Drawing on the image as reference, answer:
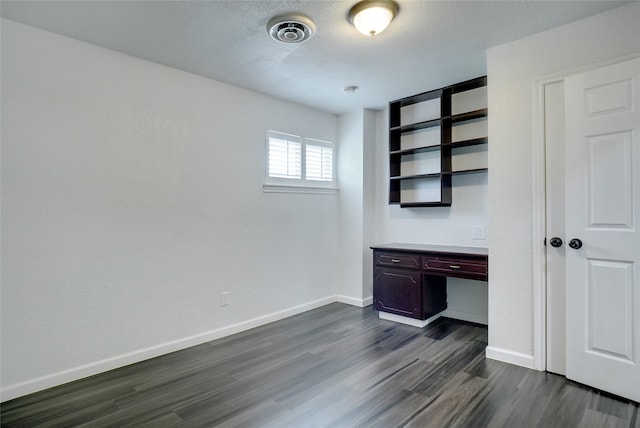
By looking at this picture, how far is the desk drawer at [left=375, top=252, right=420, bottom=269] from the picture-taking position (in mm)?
3543

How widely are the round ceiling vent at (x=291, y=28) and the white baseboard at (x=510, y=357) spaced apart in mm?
2901

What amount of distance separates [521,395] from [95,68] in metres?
3.93

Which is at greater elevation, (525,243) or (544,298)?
(525,243)

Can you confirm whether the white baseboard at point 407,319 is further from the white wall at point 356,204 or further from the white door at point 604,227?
the white door at point 604,227

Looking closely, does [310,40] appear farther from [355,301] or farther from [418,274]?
[355,301]

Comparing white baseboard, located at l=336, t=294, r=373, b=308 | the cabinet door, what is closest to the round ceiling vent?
the cabinet door

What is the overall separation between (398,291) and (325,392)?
163 cm

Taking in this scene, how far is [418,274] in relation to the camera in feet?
11.5

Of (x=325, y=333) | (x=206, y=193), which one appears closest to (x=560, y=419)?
(x=325, y=333)

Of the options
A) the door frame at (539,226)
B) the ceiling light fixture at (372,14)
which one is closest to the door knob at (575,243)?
the door frame at (539,226)

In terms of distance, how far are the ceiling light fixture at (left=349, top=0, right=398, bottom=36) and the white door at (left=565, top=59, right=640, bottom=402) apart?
1.40 m

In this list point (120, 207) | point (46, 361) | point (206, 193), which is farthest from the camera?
point (206, 193)

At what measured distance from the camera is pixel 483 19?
2.33m

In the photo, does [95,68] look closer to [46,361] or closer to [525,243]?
[46,361]
